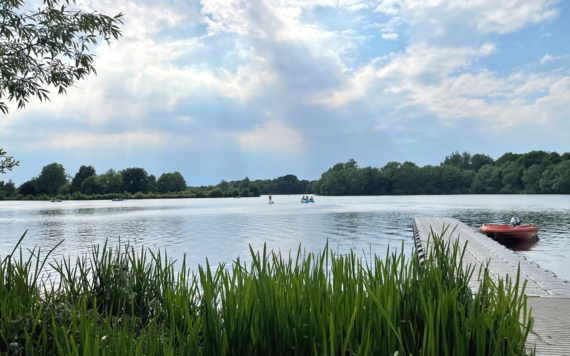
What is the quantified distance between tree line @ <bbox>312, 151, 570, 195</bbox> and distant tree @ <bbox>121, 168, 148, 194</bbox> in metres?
58.0

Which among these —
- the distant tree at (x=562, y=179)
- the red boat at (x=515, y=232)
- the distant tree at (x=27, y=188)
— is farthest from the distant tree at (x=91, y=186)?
the distant tree at (x=562, y=179)

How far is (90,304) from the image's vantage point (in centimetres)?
422

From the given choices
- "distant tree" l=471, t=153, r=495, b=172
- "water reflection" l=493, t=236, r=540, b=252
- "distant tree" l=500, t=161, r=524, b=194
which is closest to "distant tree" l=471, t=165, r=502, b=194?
"distant tree" l=500, t=161, r=524, b=194

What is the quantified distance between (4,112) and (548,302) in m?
8.53

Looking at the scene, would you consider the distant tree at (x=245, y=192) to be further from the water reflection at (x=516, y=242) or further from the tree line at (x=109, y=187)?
the water reflection at (x=516, y=242)

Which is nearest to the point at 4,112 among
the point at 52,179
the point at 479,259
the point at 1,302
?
the point at 1,302

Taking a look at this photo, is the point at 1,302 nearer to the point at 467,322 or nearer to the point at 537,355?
the point at 467,322

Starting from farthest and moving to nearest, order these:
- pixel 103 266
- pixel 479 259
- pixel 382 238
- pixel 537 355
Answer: pixel 382 238 < pixel 479 259 < pixel 103 266 < pixel 537 355

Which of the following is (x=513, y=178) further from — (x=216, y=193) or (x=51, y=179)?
(x=51, y=179)

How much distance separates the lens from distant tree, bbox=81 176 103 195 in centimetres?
10488

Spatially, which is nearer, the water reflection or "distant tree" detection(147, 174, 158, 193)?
the water reflection

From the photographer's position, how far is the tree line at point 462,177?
290 ft

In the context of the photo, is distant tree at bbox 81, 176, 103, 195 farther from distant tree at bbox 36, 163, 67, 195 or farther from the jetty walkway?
the jetty walkway

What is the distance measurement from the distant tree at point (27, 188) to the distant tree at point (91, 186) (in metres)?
11.7
